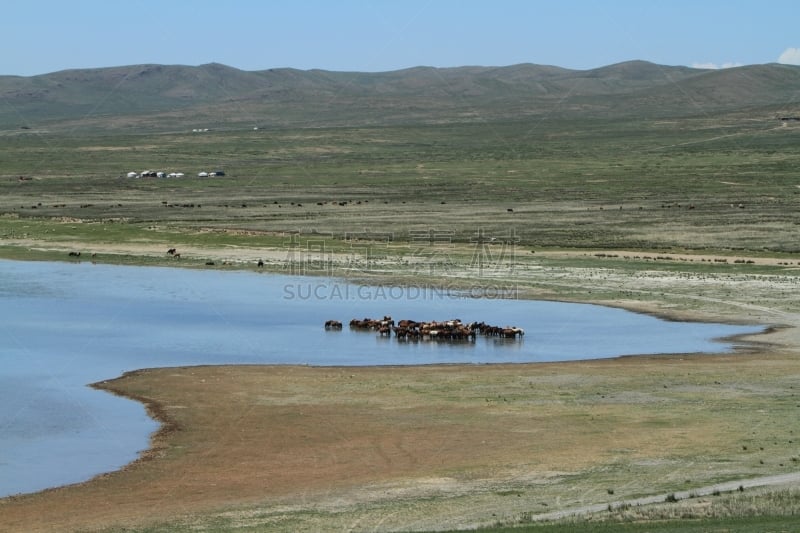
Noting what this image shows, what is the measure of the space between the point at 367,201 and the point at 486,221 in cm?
1637

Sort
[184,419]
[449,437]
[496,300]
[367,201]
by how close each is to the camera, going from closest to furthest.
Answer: [449,437], [184,419], [496,300], [367,201]

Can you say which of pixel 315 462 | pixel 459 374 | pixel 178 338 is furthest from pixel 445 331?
pixel 315 462

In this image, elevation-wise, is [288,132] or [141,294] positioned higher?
[288,132]

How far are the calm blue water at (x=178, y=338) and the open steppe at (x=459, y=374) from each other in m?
1.16

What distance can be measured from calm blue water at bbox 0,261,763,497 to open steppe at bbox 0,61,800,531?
1.16m

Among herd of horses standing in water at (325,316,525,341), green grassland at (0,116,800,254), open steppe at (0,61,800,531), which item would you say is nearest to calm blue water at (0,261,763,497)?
herd of horses standing in water at (325,316,525,341)

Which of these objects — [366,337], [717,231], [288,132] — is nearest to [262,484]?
[366,337]

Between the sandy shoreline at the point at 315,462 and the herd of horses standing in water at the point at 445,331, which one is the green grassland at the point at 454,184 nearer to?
the herd of horses standing in water at the point at 445,331

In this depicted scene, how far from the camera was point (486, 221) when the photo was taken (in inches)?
2847

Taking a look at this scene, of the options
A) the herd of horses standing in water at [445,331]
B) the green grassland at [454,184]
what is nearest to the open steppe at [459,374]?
the green grassland at [454,184]

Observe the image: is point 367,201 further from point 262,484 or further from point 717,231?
point 262,484

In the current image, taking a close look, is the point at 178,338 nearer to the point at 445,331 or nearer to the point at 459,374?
the point at 445,331

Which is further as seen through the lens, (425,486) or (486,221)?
(486,221)

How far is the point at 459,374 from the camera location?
32781 millimetres
